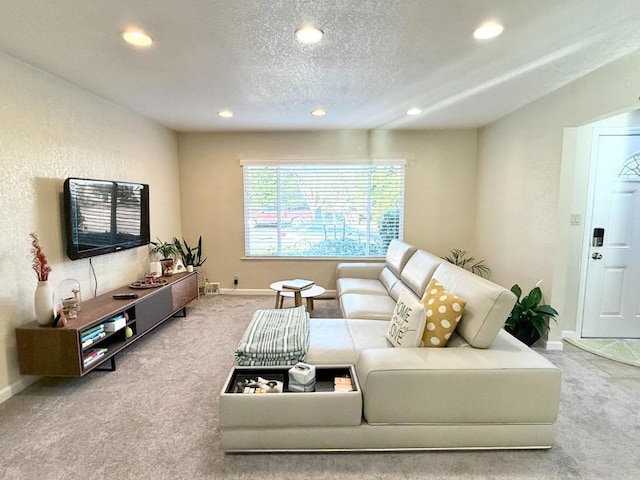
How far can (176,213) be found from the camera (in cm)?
494

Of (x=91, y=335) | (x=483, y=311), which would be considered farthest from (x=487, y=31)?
(x=91, y=335)

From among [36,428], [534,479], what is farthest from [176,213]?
[534,479]

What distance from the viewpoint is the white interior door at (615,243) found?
3.23 m

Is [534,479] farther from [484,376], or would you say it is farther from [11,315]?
[11,315]

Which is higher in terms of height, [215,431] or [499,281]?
[499,281]

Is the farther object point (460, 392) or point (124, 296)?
point (124, 296)

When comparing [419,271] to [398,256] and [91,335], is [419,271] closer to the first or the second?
[398,256]

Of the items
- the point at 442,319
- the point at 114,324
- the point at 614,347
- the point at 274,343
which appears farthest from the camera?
the point at 614,347

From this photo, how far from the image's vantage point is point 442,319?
2072 millimetres

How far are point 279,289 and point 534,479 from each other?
9.01 feet

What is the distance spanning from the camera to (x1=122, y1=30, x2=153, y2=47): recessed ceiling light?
2035mm

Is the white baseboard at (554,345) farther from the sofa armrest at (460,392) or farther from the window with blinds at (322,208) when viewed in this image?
the window with blinds at (322,208)

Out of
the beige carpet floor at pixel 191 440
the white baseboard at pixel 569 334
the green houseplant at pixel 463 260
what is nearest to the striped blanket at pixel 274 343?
the beige carpet floor at pixel 191 440

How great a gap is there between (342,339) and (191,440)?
1115mm
